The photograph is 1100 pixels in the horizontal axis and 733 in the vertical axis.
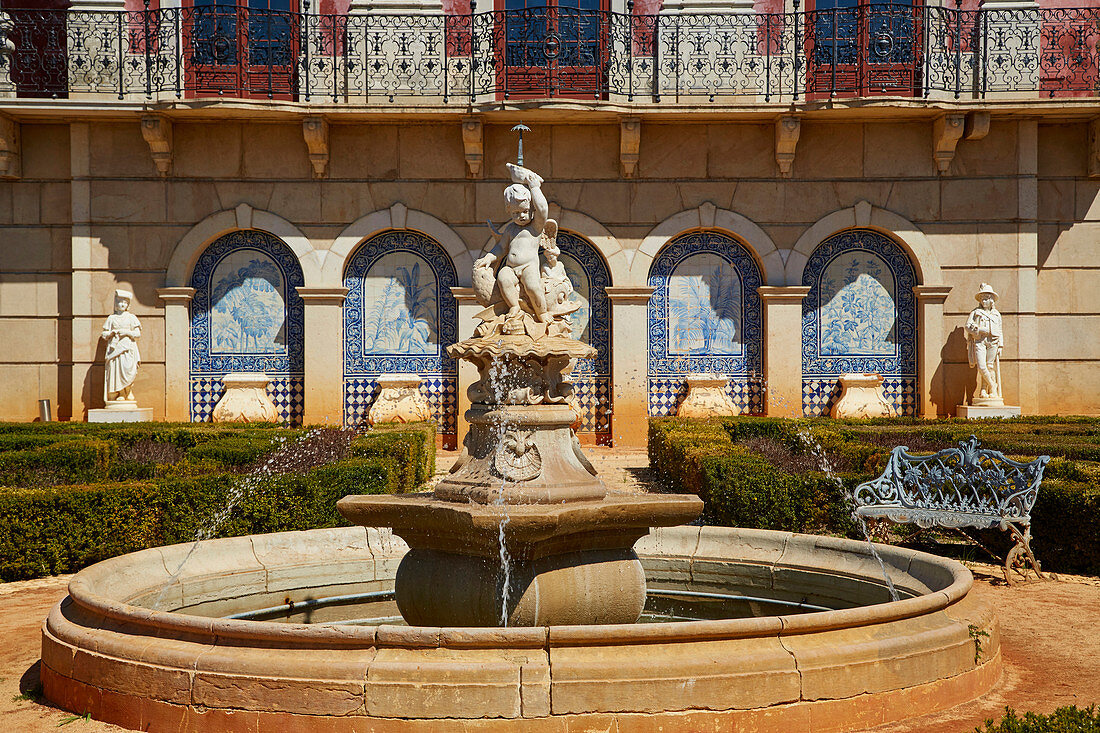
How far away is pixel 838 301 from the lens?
16.2 metres

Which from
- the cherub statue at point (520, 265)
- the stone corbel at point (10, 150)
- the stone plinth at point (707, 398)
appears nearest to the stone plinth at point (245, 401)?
the stone corbel at point (10, 150)

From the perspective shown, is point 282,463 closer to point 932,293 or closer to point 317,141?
point 317,141

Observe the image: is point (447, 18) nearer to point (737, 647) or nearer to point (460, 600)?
point (460, 600)

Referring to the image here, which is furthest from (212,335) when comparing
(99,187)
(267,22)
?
(267,22)

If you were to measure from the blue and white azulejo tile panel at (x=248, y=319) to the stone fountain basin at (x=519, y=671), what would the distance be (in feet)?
36.7

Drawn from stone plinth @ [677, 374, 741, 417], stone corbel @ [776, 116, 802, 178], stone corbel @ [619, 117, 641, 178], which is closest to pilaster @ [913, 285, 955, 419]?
stone corbel @ [776, 116, 802, 178]

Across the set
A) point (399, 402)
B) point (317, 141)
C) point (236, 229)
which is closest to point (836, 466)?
point (399, 402)

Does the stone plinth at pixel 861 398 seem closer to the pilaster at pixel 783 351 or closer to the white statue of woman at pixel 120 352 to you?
the pilaster at pixel 783 351

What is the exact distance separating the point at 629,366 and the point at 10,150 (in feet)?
33.9

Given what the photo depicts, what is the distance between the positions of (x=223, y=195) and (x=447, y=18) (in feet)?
14.9

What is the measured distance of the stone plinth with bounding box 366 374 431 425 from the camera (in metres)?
15.3

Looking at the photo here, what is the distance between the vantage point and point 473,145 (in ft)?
50.9

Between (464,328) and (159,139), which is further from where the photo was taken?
(464,328)

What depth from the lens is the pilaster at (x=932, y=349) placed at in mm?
15922
